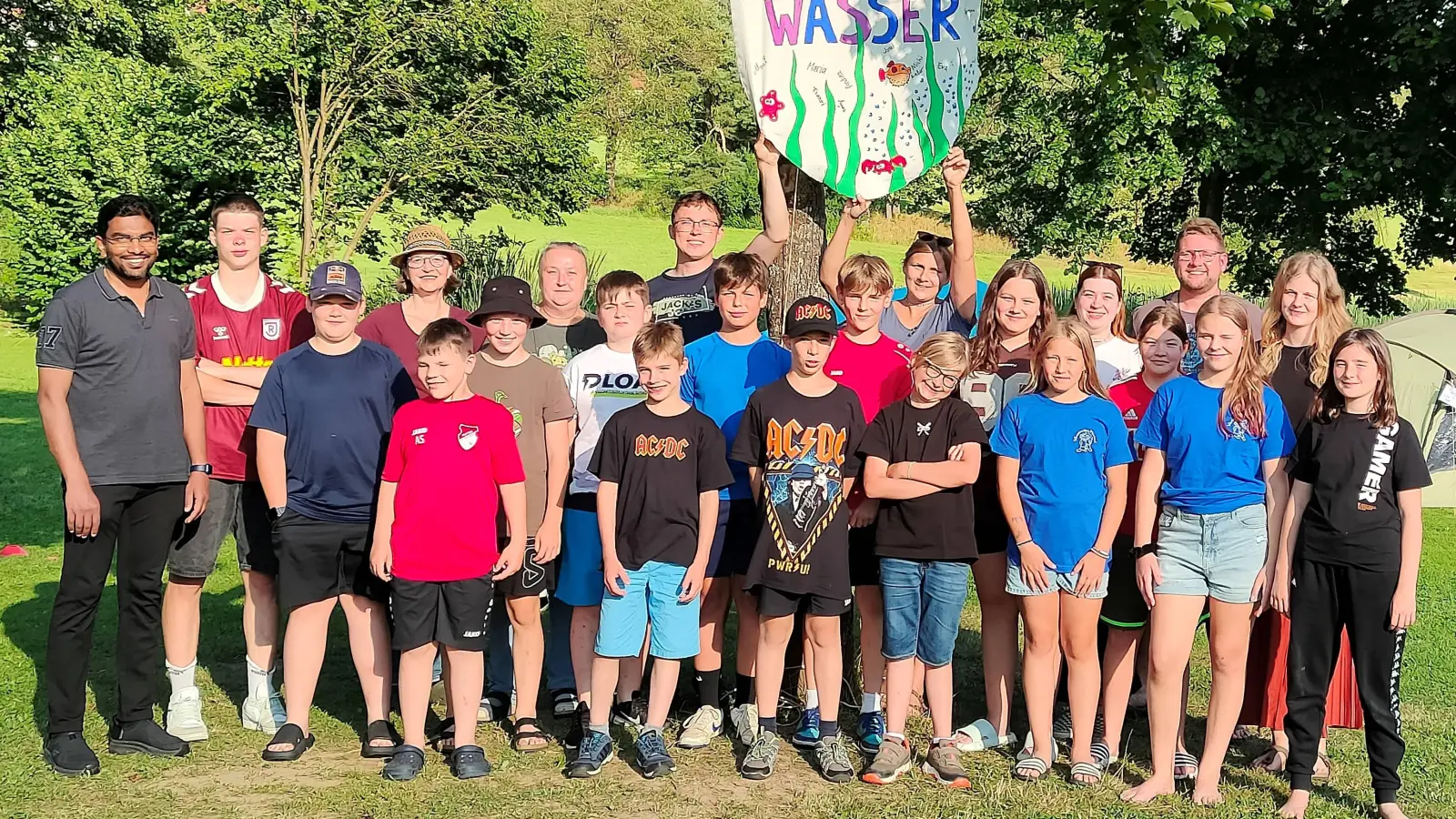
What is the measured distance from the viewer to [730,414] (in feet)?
15.9

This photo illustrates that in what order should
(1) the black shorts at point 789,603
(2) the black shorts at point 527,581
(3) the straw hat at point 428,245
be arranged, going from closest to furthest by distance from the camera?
(1) the black shorts at point 789,603 < (2) the black shorts at point 527,581 < (3) the straw hat at point 428,245

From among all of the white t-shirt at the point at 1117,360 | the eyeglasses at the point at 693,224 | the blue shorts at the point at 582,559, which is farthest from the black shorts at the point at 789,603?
the eyeglasses at the point at 693,224

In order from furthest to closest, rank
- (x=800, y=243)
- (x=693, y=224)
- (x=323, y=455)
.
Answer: (x=800, y=243) → (x=693, y=224) → (x=323, y=455)

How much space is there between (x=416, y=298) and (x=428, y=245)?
0.73 feet

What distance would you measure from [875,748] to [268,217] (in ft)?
54.6

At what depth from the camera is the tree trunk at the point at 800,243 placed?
632 centimetres

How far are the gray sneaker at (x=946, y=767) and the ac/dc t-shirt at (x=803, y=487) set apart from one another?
0.66 m

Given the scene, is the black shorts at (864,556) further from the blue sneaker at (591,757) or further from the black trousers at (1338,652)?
the black trousers at (1338,652)

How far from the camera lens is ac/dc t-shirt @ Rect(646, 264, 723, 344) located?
17.4 feet

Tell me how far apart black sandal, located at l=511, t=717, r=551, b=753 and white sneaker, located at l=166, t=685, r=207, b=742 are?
47.3 inches

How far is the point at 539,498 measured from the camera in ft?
15.7

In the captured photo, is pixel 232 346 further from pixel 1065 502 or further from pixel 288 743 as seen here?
pixel 1065 502

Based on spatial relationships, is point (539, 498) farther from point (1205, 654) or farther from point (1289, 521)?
point (1205, 654)

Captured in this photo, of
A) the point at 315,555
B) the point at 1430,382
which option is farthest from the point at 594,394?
the point at 1430,382
